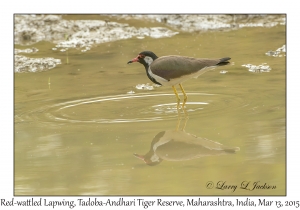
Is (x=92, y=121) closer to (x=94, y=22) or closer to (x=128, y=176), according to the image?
(x=128, y=176)

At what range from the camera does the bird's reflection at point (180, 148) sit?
21.9ft

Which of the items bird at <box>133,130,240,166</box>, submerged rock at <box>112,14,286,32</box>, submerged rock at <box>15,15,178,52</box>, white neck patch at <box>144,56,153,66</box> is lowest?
bird at <box>133,130,240,166</box>

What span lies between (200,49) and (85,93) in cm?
331

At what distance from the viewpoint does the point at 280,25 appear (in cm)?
1419

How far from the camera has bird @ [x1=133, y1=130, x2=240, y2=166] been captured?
666 cm

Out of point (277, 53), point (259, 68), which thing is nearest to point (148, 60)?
point (259, 68)

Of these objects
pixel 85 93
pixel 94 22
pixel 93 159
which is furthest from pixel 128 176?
pixel 94 22

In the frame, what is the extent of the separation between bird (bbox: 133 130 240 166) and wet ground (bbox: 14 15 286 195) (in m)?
0.01

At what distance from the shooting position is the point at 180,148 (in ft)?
22.9

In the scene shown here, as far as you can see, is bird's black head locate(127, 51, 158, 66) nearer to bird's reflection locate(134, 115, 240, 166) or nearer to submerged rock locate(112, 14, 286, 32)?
bird's reflection locate(134, 115, 240, 166)

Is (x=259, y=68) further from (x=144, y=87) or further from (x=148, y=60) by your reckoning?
Answer: (x=148, y=60)

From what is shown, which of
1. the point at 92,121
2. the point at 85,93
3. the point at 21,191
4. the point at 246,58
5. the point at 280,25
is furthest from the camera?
the point at 280,25

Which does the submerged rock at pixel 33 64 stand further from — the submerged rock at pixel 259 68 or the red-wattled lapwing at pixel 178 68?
the submerged rock at pixel 259 68

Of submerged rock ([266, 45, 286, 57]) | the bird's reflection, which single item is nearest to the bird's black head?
the bird's reflection
